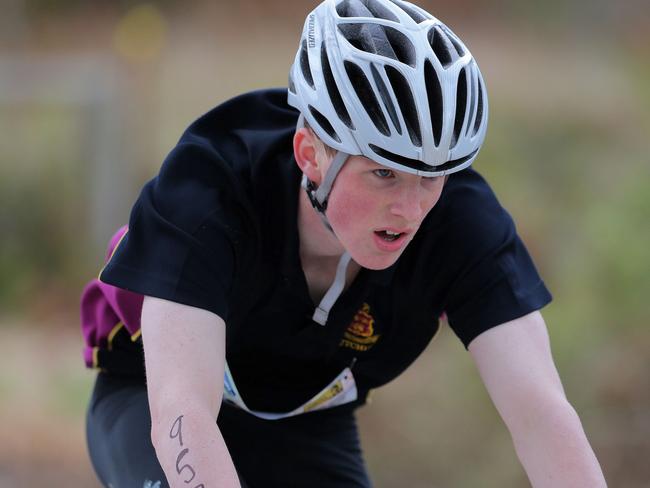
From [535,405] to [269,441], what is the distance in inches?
37.4

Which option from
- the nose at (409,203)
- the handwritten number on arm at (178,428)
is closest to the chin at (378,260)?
the nose at (409,203)

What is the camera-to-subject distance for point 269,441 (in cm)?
329

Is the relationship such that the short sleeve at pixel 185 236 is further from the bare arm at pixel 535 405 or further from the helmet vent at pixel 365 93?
the bare arm at pixel 535 405

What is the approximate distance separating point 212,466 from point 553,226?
18.4ft

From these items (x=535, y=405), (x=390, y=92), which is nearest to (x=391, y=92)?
(x=390, y=92)

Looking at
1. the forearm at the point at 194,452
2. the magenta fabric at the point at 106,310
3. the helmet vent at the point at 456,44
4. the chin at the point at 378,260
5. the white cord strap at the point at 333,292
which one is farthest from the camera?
the magenta fabric at the point at 106,310

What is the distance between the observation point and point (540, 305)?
2.81 metres

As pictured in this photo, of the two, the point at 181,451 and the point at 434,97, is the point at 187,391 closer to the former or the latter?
the point at 181,451

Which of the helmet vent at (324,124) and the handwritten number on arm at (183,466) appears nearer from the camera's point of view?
the handwritten number on arm at (183,466)

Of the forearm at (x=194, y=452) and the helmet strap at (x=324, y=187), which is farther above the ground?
the helmet strap at (x=324, y=187)

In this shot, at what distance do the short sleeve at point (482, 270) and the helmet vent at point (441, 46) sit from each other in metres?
0.37

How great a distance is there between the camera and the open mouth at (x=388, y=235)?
103 inches

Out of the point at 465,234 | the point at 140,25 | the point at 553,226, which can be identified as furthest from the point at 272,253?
the point at 140,25

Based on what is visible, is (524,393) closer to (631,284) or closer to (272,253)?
(272,253)
